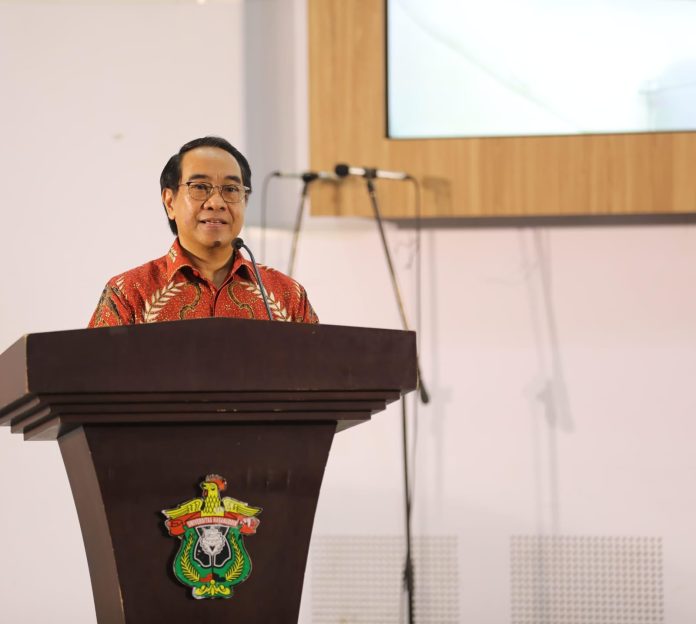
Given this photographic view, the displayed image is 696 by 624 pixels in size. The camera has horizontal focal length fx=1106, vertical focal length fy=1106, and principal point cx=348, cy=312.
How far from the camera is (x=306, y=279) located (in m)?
3.83

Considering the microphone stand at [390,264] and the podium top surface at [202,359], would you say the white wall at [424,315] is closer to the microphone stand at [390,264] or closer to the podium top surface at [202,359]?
the microphone stand at [390,264]

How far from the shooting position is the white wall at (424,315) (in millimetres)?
3730

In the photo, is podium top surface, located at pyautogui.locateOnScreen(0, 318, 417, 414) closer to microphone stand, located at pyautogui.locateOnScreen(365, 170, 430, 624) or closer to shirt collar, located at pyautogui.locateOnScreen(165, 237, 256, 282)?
shirt collar, located at pyautogui.locateOnScreen(165, 237, 256, 282)

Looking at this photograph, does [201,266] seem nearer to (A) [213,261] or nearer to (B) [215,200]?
(A) [213,261]

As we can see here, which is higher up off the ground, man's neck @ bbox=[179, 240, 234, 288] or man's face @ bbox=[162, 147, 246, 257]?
man's face @ bbox=[162, 147, 246, 257]

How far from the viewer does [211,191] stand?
1965 mm

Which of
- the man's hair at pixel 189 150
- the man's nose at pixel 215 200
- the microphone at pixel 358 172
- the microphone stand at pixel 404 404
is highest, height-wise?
the microphone at pixel 358 172

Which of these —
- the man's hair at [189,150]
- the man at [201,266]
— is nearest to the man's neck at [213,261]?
the man at [201,266]

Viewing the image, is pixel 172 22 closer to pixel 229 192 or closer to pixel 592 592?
pixel 229 192

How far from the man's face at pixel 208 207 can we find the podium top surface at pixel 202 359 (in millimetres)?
495

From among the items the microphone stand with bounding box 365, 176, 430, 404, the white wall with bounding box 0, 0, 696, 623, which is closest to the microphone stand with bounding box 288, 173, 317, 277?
the white wall with bounding box 0, 0, 696, 623

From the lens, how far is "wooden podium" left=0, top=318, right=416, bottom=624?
1.43m

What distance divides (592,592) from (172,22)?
2.44 m

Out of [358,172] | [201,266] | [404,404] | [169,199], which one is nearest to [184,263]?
[201,266]
